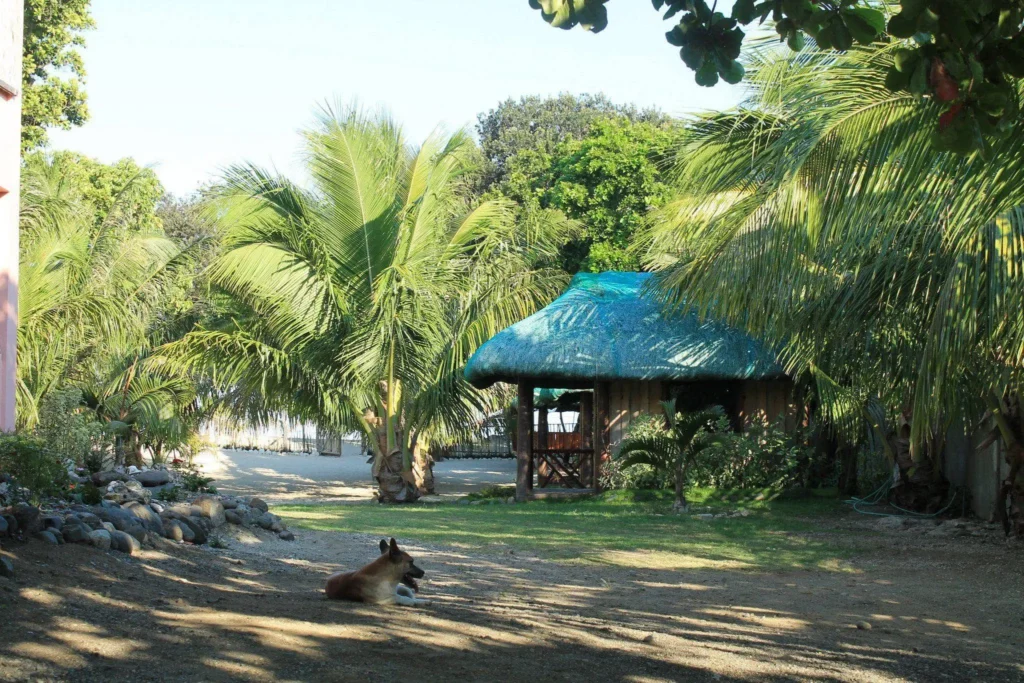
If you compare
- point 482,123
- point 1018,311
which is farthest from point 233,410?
point 482,123

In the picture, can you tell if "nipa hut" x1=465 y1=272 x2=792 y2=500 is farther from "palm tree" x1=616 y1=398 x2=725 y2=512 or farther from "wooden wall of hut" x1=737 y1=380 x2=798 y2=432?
"palm tree" x1=616 y1=398 x2=725 y2=512

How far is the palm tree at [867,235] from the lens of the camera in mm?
6406

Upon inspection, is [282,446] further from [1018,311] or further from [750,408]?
[1018,311]

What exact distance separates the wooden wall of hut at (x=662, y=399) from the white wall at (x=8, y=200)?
10.2 m

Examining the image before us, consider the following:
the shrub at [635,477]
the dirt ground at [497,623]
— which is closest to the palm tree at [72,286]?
the dirt ground at [497,623]

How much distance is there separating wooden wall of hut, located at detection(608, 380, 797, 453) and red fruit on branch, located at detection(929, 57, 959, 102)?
1383cm

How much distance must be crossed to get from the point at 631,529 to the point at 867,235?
4889mm

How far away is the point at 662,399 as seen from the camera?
57.1ft

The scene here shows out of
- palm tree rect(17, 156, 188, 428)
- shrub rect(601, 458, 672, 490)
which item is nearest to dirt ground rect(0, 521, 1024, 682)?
palm tree rect(17, 156, 188, 428)

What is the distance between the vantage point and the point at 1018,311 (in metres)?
6.96

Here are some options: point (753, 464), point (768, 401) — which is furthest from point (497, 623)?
point (768, 401)

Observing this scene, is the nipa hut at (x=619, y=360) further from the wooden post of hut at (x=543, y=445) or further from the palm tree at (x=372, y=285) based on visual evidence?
the wooden post of hut at (x=543, y=445)

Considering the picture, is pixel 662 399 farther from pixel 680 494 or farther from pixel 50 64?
pixel 50 64

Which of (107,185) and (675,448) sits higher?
(107,185)
